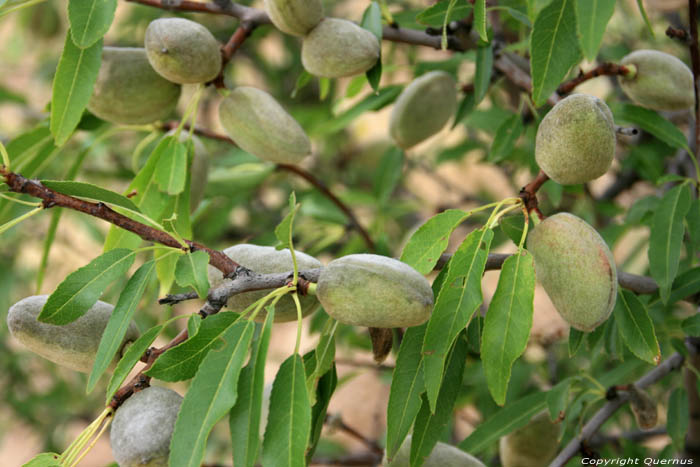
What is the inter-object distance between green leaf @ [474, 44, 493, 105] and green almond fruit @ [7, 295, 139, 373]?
53 centimetres

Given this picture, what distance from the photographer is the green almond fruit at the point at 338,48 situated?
0.82 meters

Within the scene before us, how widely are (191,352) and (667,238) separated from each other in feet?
1.82

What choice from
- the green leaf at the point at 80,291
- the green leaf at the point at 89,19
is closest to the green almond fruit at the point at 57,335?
the green leaf at the point at 80,291

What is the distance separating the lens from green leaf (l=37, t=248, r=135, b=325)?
0.64m

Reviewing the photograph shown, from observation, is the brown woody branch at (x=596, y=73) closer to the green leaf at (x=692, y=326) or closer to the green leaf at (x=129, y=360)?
the green leaf at (x=692, y=326)

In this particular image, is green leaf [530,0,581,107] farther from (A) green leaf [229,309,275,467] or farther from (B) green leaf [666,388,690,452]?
(B) green leaf [666,388,690,452]

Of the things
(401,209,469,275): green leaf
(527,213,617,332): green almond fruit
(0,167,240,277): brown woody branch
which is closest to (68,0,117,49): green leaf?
(0,167,240,277): brown woody branch

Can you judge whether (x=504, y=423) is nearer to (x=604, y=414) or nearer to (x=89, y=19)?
(x=604, y=414)

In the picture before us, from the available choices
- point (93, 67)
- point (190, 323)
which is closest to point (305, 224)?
point (93, 67)

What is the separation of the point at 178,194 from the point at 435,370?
0.40 m

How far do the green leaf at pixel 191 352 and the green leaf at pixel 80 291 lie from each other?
10 centimetres

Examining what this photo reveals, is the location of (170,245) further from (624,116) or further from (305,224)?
(305,224)

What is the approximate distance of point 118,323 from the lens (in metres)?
0.64

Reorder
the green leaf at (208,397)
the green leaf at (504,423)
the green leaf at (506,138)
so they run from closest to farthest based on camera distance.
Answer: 1. the green leaf at (208,397)
2. the green leaf at (504,423)
3. the green leaf at (506,138)
